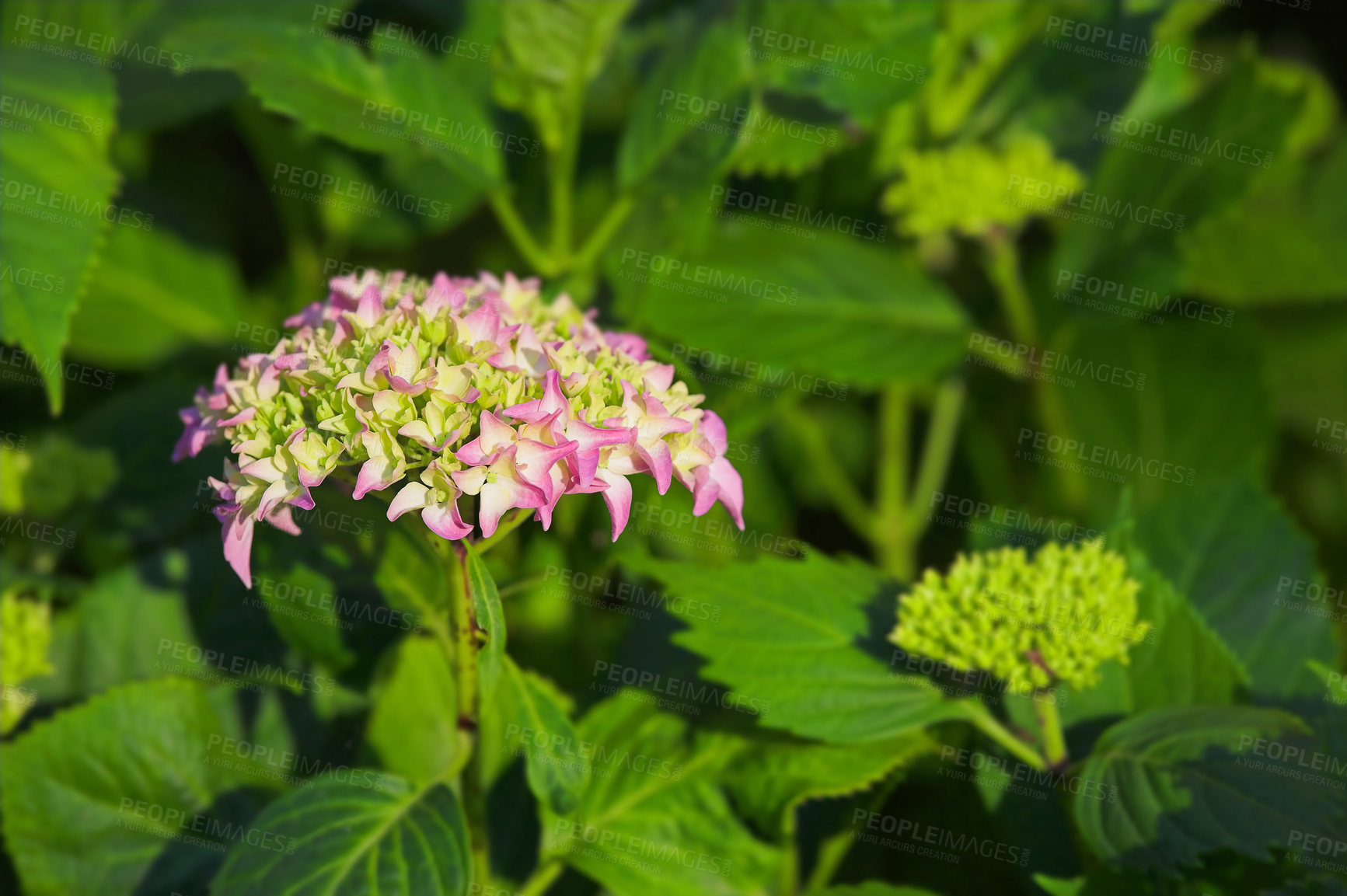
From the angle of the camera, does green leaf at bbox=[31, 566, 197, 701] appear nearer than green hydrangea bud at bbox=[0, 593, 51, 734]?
No

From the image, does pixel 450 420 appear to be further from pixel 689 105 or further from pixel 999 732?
pixel 689 105

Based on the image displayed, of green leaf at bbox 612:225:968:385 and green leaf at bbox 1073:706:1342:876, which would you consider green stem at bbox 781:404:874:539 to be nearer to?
green leaf at bbox 612:225:968:385

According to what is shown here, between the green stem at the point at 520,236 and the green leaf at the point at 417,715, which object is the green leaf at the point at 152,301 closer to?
the green stem at the point at 520,236

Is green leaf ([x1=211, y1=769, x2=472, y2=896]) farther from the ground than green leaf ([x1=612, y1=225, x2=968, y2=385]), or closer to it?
closer to it

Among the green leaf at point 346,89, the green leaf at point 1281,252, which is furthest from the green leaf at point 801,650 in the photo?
the green leaf at point 1281,252

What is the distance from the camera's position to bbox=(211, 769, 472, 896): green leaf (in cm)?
101

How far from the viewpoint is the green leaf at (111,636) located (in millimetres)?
1574

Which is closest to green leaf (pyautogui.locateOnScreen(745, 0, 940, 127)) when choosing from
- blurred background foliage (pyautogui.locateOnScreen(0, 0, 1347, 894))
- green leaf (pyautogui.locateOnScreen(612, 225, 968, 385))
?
blurred background foliage (pyautogui.locateOnScreen(0, 0, 1347, 894))

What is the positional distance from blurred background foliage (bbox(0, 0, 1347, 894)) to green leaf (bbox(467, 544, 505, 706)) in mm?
263

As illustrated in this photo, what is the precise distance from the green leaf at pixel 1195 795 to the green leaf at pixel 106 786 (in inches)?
41.8

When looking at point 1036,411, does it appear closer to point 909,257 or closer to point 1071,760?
point 909,257

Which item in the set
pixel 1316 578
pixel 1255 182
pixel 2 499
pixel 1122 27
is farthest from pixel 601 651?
pixel 1122 27

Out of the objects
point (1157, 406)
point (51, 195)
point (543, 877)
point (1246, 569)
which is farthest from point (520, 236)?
Answer: point (1157, 406)

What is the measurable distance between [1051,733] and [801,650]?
0.29 metres
